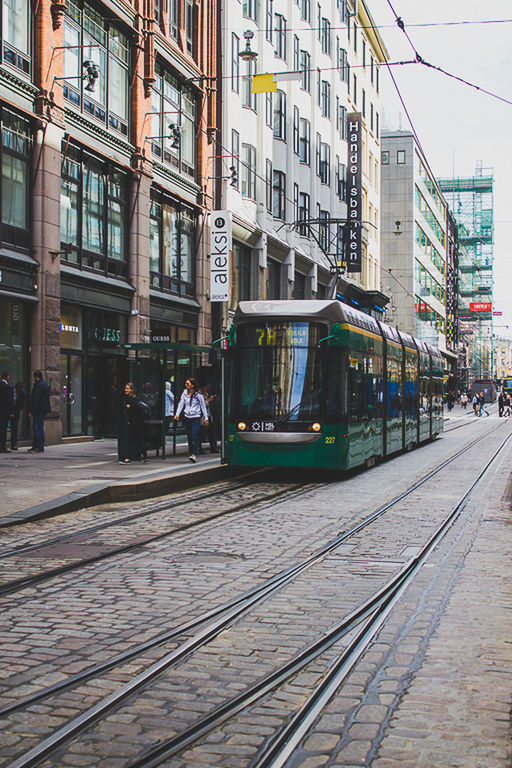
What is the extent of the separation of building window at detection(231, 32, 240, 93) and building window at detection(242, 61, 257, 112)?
54 cm

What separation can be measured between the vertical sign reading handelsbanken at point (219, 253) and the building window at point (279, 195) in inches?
323

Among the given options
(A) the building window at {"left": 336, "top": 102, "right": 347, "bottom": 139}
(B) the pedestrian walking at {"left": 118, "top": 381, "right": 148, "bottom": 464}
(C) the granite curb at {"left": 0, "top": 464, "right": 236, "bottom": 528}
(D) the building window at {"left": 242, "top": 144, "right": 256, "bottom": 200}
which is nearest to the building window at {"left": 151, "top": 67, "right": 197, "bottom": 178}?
(D) the building window at {"left": 242, "top": 144, "right": 256, "bottom": 200}

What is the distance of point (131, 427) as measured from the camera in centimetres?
1773

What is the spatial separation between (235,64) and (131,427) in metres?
21.2

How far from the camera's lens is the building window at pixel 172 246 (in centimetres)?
2853

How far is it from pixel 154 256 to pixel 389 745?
25.3 metres

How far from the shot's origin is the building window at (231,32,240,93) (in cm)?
3441

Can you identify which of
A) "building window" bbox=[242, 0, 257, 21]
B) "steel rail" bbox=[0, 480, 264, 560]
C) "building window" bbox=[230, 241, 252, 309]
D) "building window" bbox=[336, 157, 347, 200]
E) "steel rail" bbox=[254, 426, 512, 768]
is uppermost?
Result: "building window" bbox=[242, 0, 257, 21]

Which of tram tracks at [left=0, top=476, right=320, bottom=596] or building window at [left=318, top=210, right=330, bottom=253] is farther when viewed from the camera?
building window at [left=318, top=210, right=330, bottom=253]

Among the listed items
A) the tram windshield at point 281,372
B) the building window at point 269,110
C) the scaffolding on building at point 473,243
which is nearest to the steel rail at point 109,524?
the tram windshield at point 281,372

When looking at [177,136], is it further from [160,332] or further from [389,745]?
[389,745]

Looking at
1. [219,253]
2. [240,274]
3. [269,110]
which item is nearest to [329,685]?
[219,253]

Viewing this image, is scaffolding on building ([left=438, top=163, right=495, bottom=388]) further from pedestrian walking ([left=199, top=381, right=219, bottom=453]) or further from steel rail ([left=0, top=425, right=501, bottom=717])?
steel rail ([left=0, top=425, right=501, bottom=717])

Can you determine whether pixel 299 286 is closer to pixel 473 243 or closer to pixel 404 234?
pixel 404 234
